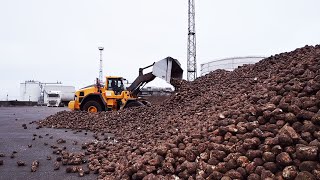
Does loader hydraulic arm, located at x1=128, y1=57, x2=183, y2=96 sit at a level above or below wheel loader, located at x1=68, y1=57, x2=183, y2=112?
above

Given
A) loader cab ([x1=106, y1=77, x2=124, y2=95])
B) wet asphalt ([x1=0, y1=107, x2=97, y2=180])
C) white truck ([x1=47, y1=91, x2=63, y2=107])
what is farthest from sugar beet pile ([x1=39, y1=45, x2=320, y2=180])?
white truck ([x1=47, y1=91, x2=63, y2=107])

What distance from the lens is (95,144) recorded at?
23.1ft

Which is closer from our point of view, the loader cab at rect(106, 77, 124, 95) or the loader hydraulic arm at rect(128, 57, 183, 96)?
the loader hydraulic arm at rect(128, 57, 183, 96)

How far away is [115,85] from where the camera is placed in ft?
47.1

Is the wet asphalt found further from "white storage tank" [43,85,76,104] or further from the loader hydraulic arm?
"white storage tank" [43,85,76,104]

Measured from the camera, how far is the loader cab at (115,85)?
46.9 ft

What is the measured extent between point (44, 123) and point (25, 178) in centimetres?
725

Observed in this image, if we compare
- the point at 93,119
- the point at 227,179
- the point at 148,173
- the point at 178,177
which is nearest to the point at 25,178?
the point at 148,173

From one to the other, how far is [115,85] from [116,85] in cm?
5

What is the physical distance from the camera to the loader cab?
46.9 ft

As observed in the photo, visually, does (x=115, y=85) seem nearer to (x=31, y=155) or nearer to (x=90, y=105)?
(x=90, y=105)

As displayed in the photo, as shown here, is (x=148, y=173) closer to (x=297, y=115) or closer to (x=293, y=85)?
(x=297, y=115)

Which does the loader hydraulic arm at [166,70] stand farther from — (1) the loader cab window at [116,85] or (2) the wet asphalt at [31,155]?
(2) the wet asphalt at [31,155]

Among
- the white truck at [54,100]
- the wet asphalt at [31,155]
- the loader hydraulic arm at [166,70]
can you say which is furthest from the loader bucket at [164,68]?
the white truck at [54,100]
